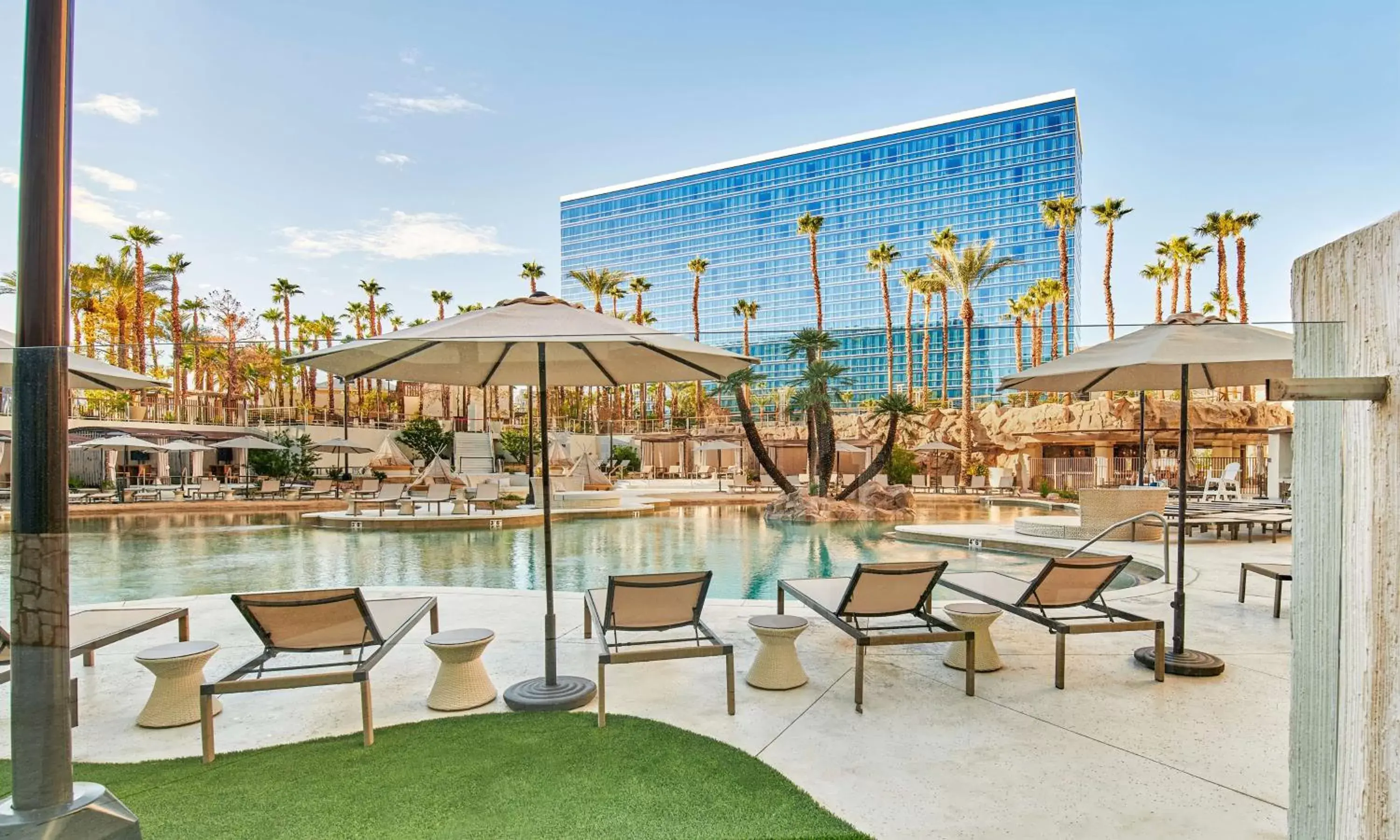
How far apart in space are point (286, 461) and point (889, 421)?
2249cm

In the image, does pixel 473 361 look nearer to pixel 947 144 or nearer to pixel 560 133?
pixel 560 133

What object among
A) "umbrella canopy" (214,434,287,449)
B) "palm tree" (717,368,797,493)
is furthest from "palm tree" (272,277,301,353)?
"palm tree" (717,368,797,493)

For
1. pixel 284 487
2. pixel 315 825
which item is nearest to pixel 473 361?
pixel 315 825

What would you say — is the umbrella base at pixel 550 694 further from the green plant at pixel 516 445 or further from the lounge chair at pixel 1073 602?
the green plant at pixel 516 445

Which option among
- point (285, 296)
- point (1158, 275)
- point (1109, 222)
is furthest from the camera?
point (285, 296)

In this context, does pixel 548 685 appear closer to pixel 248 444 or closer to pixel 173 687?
pixel 173 687

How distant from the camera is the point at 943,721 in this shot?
12.3 feet

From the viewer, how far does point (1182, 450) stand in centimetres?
436

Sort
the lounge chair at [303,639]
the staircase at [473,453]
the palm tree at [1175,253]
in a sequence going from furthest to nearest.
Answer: the staircase at [473,453]
the palm tree at [1175,253]
the lounge chair at [303,639]

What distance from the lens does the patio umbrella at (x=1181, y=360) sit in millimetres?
4453

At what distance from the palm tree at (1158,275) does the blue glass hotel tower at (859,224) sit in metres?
18.9

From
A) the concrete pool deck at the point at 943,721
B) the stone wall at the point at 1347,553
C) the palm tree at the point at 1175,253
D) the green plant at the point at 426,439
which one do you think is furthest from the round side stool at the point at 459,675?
the palm tree at the point at 1175,253

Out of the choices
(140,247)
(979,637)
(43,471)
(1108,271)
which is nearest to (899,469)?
(1108,271)

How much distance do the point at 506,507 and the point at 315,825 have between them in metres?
15.4
